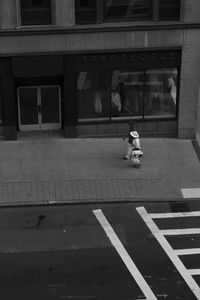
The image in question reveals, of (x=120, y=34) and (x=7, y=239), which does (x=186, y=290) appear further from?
(x=120, y=34)

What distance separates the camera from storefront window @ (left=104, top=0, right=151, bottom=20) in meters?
22.2

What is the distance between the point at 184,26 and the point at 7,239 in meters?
10.9

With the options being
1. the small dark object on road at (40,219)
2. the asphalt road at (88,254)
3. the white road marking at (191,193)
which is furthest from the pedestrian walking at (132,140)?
the small dark object on road at (40,219)

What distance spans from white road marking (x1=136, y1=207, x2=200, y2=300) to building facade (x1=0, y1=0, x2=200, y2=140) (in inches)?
243

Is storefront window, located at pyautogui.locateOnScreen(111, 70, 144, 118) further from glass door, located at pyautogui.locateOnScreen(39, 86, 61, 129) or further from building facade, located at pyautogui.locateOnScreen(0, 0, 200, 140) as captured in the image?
glass door, located at pyautogui.locateOnScreen(39, 86, 61, 129)

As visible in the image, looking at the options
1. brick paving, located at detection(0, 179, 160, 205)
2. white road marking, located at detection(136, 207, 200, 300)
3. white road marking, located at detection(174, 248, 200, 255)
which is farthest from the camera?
brick paving, located at detection(0, 179, 160, 205)

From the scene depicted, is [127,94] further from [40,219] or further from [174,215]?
[40,219]

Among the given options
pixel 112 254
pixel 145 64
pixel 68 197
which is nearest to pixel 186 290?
pixel 112 254

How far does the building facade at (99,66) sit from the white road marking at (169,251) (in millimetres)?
6178

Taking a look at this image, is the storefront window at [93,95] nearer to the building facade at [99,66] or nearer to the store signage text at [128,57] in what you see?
the building facade at [99,66]

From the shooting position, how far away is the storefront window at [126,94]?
23344 mm

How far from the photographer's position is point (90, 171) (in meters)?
21.2

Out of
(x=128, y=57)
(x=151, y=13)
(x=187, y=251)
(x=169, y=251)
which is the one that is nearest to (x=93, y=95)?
(x=128, y=57)

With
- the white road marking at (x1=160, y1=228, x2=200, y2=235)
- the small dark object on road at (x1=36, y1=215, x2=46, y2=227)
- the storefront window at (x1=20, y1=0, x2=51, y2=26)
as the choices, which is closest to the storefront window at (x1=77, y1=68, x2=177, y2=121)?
the storefront window at (x1=20, y1=0, x2=51, y2=26)
